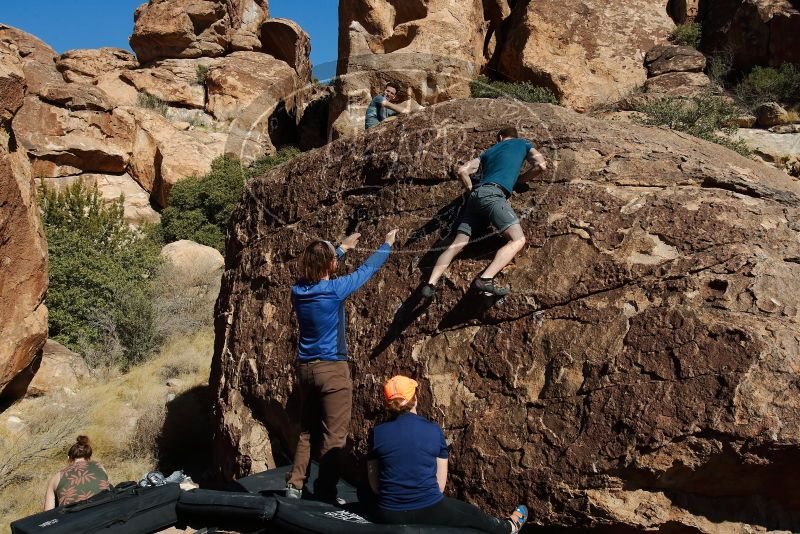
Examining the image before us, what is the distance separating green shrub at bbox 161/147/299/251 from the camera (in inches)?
830

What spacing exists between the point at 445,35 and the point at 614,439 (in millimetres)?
17167

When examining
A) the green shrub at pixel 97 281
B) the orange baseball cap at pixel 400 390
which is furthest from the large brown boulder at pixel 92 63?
the orange baseball cap at pixel 400 390

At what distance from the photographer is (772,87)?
52.2 feet

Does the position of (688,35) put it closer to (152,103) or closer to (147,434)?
(147,434)

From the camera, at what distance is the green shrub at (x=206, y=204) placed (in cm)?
2109

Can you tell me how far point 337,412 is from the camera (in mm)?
3850

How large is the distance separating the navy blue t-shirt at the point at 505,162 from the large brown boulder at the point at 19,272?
6.79m

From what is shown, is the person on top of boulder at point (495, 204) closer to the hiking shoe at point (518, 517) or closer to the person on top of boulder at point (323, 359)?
the person on top of boulder at point (323, 359)

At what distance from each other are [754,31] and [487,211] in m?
16.6

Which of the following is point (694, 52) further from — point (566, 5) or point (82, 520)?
point (82, 520)

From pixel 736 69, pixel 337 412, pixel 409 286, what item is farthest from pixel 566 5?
pixel 337 412

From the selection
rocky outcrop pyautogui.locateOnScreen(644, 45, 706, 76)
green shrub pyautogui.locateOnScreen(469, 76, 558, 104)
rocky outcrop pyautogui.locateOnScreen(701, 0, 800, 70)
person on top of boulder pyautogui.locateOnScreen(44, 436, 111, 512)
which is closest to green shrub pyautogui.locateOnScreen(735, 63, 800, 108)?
rocky outcrop pyautogui.locateOnScreen(701, 0, 800, 70)

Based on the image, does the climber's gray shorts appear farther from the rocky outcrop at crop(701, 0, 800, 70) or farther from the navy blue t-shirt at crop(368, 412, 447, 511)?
the rocky outcrop at crop(701, 0, 800, 70)

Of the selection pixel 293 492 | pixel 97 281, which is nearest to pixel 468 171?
pixel 293 492
